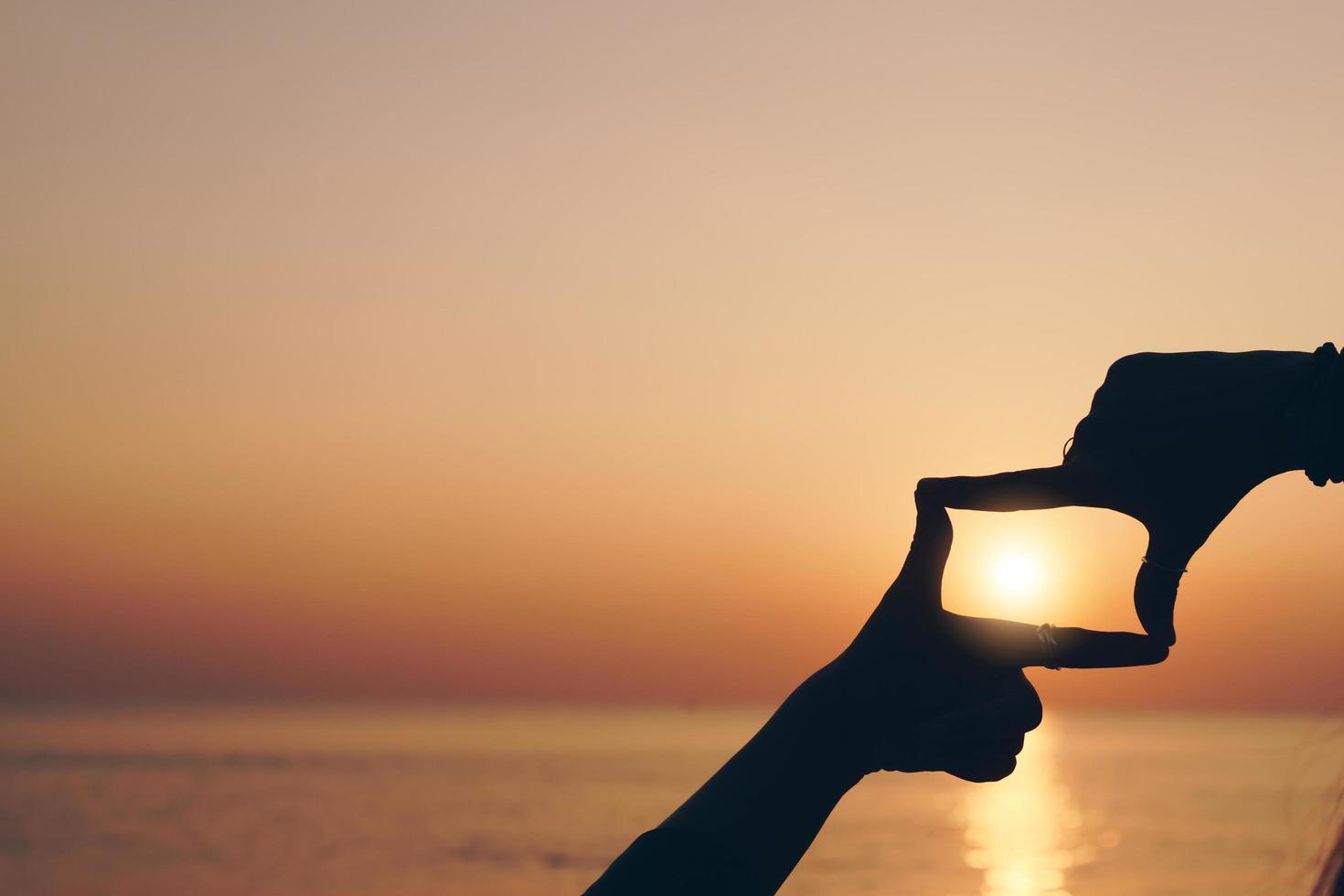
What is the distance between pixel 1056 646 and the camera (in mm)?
2072

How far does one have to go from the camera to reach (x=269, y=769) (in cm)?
12644

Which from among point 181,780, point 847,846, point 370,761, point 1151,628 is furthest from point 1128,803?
point 1151,628

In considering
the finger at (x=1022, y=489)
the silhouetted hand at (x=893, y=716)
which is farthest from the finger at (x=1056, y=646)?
the finger at (x=1022, y=489)

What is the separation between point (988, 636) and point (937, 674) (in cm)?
11

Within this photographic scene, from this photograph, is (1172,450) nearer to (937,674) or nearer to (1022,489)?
(1022,489)

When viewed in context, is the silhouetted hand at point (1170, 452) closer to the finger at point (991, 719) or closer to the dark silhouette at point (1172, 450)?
the dark silhouette at point (1172, 450)

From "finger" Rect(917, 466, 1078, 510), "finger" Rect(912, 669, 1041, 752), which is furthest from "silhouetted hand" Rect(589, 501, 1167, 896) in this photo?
"finger" Rect(917, 466, 1078, 510)

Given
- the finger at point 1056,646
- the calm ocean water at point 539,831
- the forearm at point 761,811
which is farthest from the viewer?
the calm ocean water at point 539,831

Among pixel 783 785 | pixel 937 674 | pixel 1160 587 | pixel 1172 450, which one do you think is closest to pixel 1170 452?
pixel 1172 450

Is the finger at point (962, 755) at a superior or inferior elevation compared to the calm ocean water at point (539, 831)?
superior

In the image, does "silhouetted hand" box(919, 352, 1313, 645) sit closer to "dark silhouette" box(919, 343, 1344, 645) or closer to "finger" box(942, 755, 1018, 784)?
"dark silhouette" box(919, 343, 1344, 645)

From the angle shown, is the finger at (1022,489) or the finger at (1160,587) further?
the finger at (1160,587)

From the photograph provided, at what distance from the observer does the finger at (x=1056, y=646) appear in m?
2.06

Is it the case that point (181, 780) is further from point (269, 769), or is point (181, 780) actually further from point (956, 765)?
point (956, 765)
